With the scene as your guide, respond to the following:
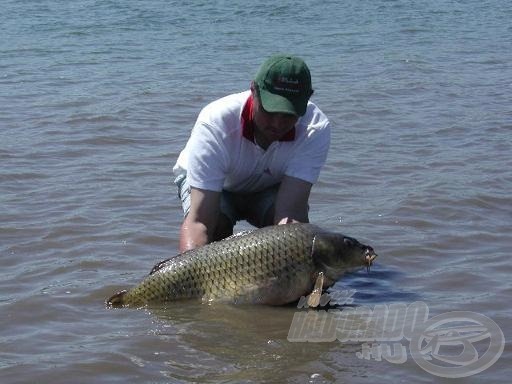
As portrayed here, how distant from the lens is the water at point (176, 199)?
4.55 metres

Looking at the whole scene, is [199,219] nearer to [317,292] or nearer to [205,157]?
[205,157]

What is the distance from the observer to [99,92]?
1103cm

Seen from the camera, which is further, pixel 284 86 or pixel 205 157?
pixel 205 157

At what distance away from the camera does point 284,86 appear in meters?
4.82

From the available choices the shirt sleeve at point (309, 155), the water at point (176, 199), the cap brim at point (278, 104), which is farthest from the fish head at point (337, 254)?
the cap brim at point (278, 104)

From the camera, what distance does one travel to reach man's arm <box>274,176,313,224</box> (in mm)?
5285

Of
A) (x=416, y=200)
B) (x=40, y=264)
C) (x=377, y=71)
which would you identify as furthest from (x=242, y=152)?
(x=377, y=71)

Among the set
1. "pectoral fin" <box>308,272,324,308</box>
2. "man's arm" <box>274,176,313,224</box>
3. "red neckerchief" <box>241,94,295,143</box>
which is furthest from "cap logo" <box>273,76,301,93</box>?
"pectoral fin" <box>308,272,324,308</box>

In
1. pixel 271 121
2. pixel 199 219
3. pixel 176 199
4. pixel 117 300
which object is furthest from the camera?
pixel 176 199

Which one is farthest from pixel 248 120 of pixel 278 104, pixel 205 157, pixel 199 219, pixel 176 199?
pixel 176 199

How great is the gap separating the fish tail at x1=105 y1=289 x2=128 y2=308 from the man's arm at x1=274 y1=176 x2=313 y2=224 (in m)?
0.84

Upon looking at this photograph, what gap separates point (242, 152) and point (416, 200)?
2.09 metres

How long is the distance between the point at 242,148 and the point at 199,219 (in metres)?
0.41

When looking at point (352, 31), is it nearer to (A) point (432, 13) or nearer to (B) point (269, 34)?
(B) point (269, 34)
